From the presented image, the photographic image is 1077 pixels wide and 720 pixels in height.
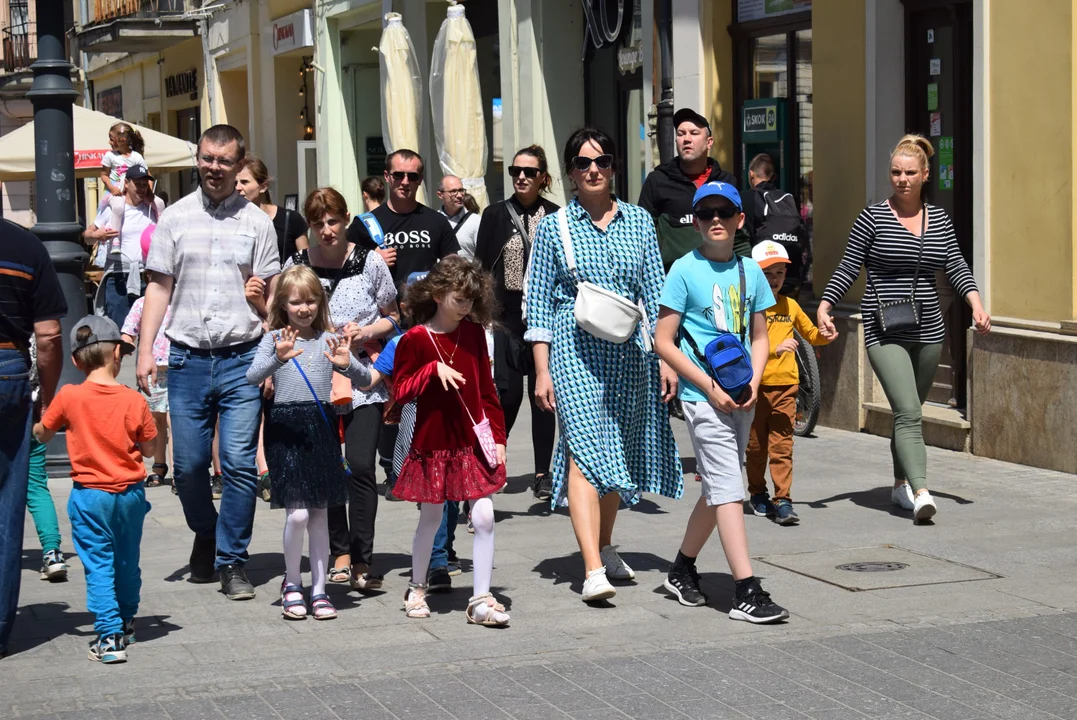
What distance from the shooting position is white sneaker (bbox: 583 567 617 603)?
6684mm

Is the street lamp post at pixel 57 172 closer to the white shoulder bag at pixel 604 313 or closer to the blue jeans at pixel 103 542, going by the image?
the blue jeans at pixel 103 542

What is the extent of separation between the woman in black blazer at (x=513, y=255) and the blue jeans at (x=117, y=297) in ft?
13.3

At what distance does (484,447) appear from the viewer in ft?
21.7

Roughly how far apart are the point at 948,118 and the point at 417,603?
6404 millimetres

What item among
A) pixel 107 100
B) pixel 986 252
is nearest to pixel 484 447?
pixel 986 252

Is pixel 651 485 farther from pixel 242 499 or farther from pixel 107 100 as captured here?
pixel 107 100

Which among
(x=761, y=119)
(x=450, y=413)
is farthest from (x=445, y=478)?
(x=761, y=119)

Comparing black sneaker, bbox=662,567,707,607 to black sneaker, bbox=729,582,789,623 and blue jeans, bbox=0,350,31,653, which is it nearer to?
black sneaker, bbox=729,582,789,623

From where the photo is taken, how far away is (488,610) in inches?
253

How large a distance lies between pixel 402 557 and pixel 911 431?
110 inches

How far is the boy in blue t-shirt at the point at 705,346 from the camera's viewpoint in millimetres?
6586

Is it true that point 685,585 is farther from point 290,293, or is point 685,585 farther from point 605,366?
point 290,293

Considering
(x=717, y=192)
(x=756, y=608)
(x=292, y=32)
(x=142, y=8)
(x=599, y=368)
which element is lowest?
(x=756, y=608)

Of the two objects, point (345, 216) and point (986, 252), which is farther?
point (986, 252)
